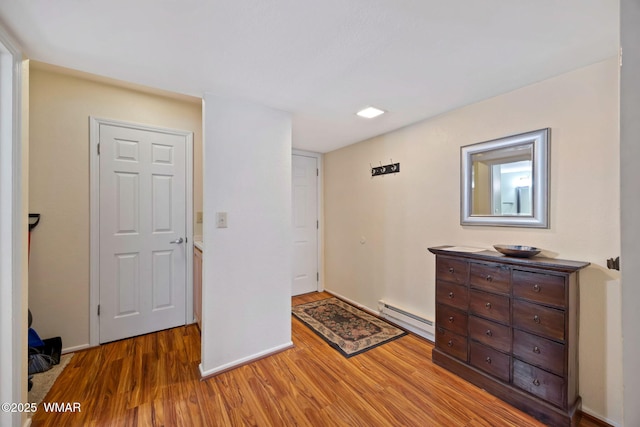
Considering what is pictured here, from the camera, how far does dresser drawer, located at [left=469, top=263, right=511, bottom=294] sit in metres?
1.77

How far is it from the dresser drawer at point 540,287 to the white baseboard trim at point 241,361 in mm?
1878

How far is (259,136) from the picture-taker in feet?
7.34

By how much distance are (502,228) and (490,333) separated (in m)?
0.78

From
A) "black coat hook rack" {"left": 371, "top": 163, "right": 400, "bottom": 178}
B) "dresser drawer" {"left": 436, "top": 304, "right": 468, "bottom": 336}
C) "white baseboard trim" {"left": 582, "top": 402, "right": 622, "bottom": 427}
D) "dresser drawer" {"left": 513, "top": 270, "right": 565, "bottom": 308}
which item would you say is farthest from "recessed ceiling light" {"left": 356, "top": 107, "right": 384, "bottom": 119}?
"white baseboard trim" {"left": 582, "top": 402, "right": 622, "bottom": 427}

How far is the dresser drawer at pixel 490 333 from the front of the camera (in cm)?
176

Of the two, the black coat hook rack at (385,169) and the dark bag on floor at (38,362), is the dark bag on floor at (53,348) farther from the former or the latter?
Result: the black coat hook rack at (385,169)

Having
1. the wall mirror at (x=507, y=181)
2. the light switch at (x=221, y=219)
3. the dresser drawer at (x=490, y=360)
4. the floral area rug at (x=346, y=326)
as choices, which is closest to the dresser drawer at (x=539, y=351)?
the dresser drawer at (x=490, y=360)

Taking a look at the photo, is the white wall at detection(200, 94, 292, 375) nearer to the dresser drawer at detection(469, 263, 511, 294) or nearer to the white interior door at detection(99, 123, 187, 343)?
the white interior door at detection(99, 123, 187, 343)

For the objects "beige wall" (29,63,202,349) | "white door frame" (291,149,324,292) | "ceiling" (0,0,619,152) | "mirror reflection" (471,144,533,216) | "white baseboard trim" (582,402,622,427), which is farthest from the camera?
"white door frame" (291,149,324,292)

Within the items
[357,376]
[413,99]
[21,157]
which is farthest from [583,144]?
[21,157]

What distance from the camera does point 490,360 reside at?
1.84m

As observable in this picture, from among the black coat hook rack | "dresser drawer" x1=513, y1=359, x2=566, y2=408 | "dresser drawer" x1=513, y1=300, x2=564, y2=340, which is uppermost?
the black coat hook rack

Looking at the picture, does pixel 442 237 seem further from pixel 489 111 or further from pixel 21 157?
pixel 21 157

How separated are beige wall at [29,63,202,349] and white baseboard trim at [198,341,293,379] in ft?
4.16
